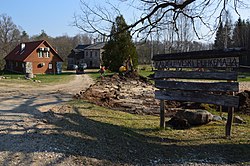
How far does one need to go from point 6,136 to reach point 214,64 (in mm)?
6426

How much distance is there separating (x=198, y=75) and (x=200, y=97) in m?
0.71


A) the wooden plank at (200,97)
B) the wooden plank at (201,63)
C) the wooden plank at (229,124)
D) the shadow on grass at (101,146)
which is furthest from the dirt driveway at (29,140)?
the wooden plank at (229,124)

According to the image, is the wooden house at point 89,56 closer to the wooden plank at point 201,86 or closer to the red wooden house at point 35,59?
the red wooden house at point 35,59

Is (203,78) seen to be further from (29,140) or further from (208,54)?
(29,140)

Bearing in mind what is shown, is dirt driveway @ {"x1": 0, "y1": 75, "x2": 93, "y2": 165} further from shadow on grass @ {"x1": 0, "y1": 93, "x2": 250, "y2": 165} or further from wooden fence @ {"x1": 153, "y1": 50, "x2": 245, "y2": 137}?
wooden fence @ {"x1": 153, "y1": 50, "x2": 245, "y2": 137}

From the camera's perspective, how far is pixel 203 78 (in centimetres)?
840

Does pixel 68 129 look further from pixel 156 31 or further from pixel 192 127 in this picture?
pixel 156 31

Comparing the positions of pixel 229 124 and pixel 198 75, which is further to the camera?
pixel 198 75

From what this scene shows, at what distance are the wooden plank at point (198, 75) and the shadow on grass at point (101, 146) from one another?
2021mm

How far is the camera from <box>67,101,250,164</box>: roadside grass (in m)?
6.64

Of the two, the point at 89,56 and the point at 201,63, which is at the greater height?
the point at 89,56

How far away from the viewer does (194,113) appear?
9859 mm

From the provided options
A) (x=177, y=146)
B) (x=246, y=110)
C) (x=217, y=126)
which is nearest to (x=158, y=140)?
(x=177, y=146)

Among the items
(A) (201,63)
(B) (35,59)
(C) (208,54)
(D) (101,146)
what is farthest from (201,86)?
(B) (35,59)
